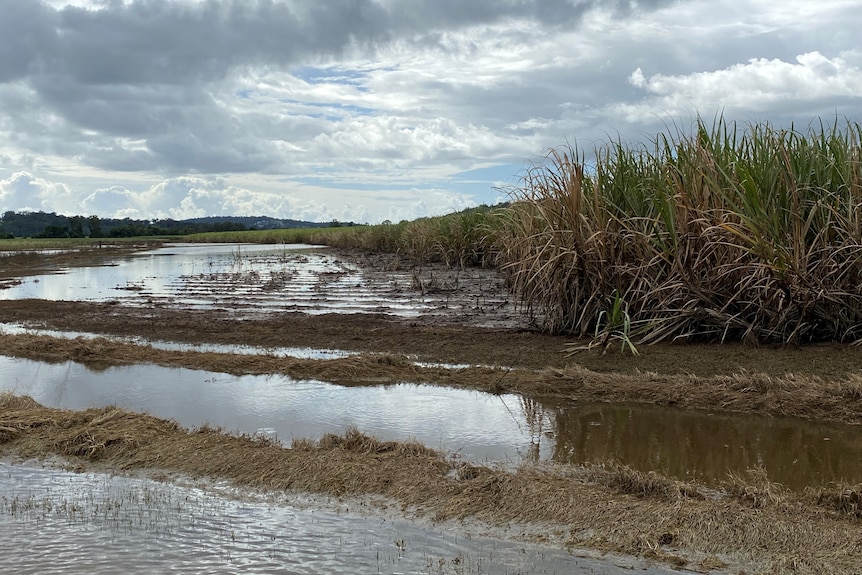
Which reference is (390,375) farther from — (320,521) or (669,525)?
(669,525)

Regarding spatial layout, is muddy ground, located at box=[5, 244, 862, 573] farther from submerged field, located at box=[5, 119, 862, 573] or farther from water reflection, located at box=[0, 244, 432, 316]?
water reflection, located at box=[0, 244, 432, 316]

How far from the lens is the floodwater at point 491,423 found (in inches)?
196

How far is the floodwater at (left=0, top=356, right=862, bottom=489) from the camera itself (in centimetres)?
499

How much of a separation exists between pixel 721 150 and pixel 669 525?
6.13m

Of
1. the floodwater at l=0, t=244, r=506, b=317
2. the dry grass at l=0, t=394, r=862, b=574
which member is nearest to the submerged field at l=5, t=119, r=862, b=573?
the dry grass at l=0, t=394, r=862, b=574

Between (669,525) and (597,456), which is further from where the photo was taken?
(597,456)

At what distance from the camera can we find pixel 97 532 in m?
3.94

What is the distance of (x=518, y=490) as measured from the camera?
4176 mm

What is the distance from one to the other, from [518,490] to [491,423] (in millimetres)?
1829

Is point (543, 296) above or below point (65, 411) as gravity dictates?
above

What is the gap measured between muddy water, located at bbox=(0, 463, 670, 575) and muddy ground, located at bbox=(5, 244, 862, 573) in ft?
0.86

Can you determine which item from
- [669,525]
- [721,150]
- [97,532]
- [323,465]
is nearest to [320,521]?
[323,465]

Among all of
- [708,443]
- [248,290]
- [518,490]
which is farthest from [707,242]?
[248,290]

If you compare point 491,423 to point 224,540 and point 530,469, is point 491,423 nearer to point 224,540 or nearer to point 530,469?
point 530,469
